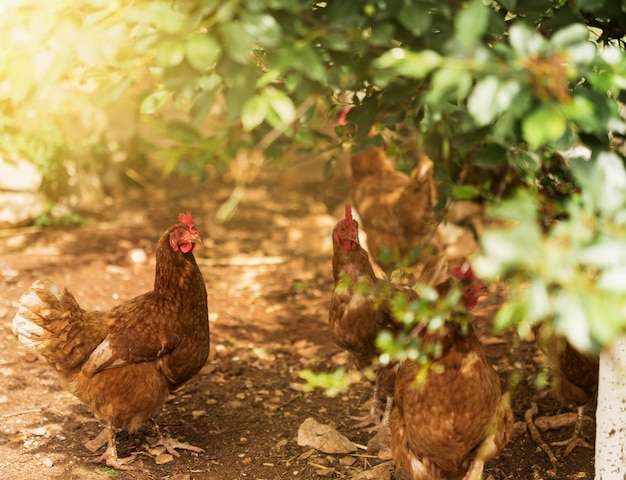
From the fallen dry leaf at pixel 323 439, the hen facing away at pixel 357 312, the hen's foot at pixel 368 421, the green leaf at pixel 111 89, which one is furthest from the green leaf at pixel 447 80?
the hen's foot at pixel 368 421

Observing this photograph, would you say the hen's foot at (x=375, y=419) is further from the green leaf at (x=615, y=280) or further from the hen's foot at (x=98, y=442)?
the green leaf at (x=615, y=280)

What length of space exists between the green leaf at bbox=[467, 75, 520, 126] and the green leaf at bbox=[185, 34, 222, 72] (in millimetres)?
602

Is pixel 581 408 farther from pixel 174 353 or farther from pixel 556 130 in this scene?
pixel 556 130

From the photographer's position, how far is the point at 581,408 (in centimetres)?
379

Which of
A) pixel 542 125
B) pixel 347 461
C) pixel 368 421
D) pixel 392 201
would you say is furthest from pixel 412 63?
pixel 392 201

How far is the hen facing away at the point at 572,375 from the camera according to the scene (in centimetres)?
350

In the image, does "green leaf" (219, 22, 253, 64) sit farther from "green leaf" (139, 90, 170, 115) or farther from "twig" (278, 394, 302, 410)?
"twig" (278, 394, 302, 410)

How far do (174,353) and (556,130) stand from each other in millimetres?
2859

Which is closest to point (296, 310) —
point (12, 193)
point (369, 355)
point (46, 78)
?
point (369, 355)

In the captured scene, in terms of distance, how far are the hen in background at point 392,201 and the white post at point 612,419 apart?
247cm

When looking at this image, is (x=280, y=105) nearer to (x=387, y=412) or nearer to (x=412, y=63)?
(x=412, y=63)

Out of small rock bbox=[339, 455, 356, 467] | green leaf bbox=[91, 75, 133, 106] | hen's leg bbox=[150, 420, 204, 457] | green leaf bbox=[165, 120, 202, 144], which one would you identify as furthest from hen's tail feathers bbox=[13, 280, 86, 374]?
green leaf bbox=[165, 120, 202, 144]

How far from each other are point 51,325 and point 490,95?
2832mm

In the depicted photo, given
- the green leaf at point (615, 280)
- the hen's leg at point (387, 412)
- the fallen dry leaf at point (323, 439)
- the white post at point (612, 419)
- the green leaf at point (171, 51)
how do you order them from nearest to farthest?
the green leaf at point (615, 280)
the green leaf at point (171, 51)
the white post at point (612, 419)
the fallen dry leaf at point (323, 439)
the hen's leg at point (387, 412)
